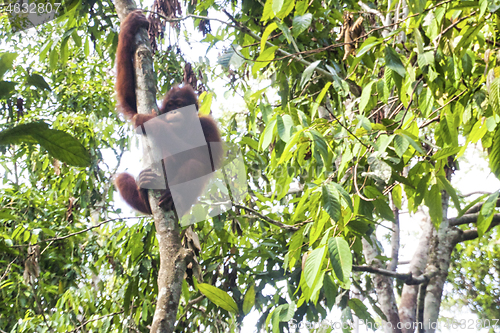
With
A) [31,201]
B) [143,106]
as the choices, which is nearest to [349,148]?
[143,106]

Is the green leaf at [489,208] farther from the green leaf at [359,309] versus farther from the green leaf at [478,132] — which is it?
the green leaf at [359,309]

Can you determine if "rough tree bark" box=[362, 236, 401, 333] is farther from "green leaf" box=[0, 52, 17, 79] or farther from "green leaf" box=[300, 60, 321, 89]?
"green leaf" box=[0, 52, 17, 79]

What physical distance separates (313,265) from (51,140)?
2.66ft

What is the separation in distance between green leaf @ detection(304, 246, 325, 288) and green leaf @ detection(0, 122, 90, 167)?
713mm

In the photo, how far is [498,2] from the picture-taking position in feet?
3.77

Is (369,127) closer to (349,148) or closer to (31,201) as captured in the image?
(349,148)

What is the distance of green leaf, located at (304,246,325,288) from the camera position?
102 centimetres

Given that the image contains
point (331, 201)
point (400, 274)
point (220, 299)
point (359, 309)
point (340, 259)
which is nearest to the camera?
point (340, 259)

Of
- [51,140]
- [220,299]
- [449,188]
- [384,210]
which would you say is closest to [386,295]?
[384,210]

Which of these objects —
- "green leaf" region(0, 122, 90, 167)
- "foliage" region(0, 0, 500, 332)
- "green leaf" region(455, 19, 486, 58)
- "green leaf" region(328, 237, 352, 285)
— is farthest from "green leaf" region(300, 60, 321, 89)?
"green leaf" region(0, 122, 90, 167)

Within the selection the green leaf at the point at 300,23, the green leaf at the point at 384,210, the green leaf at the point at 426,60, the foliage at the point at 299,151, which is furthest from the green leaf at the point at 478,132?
→ the green leaf at the point at 300,23

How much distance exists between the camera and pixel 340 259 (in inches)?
39.9

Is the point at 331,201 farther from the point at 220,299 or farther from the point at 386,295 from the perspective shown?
the point at 386,295

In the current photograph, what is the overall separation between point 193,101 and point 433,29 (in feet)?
5.69
